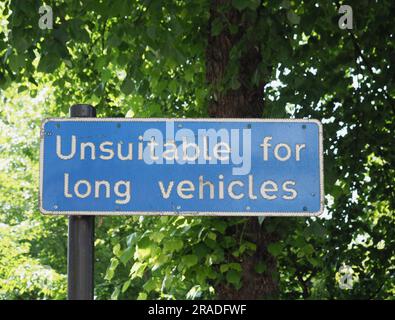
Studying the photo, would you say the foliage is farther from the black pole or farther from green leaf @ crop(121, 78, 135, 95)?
the black pole

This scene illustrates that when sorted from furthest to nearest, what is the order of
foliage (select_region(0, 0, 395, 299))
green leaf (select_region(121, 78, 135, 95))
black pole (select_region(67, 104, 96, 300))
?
green leaf (select_region(121, 78, 135, 95)) < foliage (select_region(0, 0, 395, 299)) < black pole (select_region(67, 104, 96, 300))

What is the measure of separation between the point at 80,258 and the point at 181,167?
0.40 m

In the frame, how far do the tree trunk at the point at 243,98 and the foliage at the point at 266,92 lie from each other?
0.06 meters

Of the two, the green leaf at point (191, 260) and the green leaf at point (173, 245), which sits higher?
the green leaf at point (173, 245)

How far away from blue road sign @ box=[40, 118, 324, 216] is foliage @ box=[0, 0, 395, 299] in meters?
1.64

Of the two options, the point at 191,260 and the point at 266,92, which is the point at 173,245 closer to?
the point at 191,260

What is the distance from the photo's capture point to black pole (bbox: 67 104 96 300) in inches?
88.4

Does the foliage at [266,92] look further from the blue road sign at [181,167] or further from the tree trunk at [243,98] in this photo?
the blue road sign at [181,167]

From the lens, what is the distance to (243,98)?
470 centimetres

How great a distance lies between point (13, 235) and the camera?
45.1 feet

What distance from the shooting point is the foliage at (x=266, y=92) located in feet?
14.4

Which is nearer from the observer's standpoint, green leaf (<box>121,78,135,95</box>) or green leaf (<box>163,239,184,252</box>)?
green leaf (<box>163,239,184,252</box>)

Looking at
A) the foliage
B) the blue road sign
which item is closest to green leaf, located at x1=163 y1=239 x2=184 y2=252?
the foliage

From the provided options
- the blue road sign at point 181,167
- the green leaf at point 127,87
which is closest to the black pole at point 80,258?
the blue road sign at point 181,167
